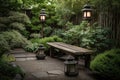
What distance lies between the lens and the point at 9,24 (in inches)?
251

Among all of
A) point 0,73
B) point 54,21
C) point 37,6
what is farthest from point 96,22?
point 37,6

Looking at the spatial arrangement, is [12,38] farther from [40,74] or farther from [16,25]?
[40,74]

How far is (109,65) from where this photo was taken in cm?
538

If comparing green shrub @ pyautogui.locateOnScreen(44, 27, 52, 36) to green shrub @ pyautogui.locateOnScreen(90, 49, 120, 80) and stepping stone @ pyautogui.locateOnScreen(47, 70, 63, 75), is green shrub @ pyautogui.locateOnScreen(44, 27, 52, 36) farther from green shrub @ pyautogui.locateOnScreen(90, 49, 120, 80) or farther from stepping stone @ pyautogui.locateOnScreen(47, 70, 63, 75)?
green shrub @ pyautogui.locateOnScreen(90, 49, 120, 80)

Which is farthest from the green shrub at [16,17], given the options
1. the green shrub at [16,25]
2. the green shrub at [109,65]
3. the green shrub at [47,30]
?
the green shrub at [47,30]

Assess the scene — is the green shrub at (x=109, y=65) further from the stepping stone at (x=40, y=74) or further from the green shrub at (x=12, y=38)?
the green shrub at (x=12, y=38)

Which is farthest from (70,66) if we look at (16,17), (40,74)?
(16,17)

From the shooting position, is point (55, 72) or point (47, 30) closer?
point (55, 72)

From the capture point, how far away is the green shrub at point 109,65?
5282 mm

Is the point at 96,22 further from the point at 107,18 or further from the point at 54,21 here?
the point at 54,21

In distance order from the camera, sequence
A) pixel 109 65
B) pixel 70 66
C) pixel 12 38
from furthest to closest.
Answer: pixel 70 66 → pixel 12 38 → pixel 109 65

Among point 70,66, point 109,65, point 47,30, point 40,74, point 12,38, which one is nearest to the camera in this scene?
point 109,65

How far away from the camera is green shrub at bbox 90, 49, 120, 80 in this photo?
17.3 feet

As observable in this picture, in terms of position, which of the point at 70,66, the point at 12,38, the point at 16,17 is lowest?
the point at 70,66
